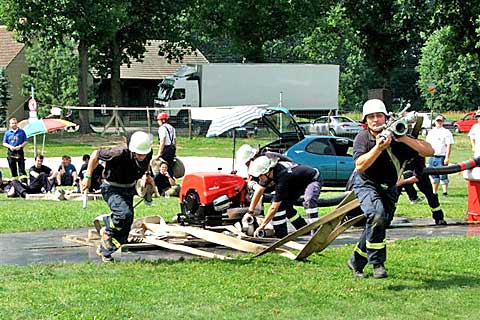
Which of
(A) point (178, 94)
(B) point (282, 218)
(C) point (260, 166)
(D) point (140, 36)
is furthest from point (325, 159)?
(D) point (140, 36)

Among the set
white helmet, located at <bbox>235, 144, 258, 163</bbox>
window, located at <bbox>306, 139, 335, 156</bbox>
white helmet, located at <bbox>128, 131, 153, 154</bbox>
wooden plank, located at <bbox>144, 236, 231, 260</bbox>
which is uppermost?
white helmet, located at <bbox>128, 131, 153, 154</bbox>

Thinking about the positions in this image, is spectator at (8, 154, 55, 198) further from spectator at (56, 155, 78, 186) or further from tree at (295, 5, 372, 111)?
tree at (295, 5, 372, 111)

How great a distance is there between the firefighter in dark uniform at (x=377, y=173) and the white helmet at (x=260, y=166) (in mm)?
2302

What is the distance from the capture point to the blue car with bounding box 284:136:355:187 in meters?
21.8

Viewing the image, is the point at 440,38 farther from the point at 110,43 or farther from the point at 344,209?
the point at 344,209

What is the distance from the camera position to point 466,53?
39875 mm

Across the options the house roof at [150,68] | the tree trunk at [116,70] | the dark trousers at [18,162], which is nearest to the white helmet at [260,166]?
the dark trousers at [18,162]

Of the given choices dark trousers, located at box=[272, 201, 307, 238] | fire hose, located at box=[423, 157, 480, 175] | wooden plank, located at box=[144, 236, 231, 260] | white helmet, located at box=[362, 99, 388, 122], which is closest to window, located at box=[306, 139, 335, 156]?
fire hose, located at box=[423, 157, 480, 175]

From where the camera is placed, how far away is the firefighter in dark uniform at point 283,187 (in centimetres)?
1108

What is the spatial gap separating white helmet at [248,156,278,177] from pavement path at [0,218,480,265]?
1087 mm

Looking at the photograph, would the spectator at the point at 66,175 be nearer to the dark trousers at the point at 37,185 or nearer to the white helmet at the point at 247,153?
the dark trousers at the point at 37,185

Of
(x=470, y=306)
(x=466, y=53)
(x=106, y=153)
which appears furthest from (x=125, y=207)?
(x=466, y=53)

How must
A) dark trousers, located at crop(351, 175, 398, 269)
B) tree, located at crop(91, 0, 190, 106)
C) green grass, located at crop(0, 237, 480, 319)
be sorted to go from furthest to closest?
tree, located at crop(91, 0, 190, 106), dark trousers, located at crop(351, 175, 398, 269), green grass, located at crop(0, 237, 480, 319)

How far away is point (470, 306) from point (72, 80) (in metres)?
47.6
